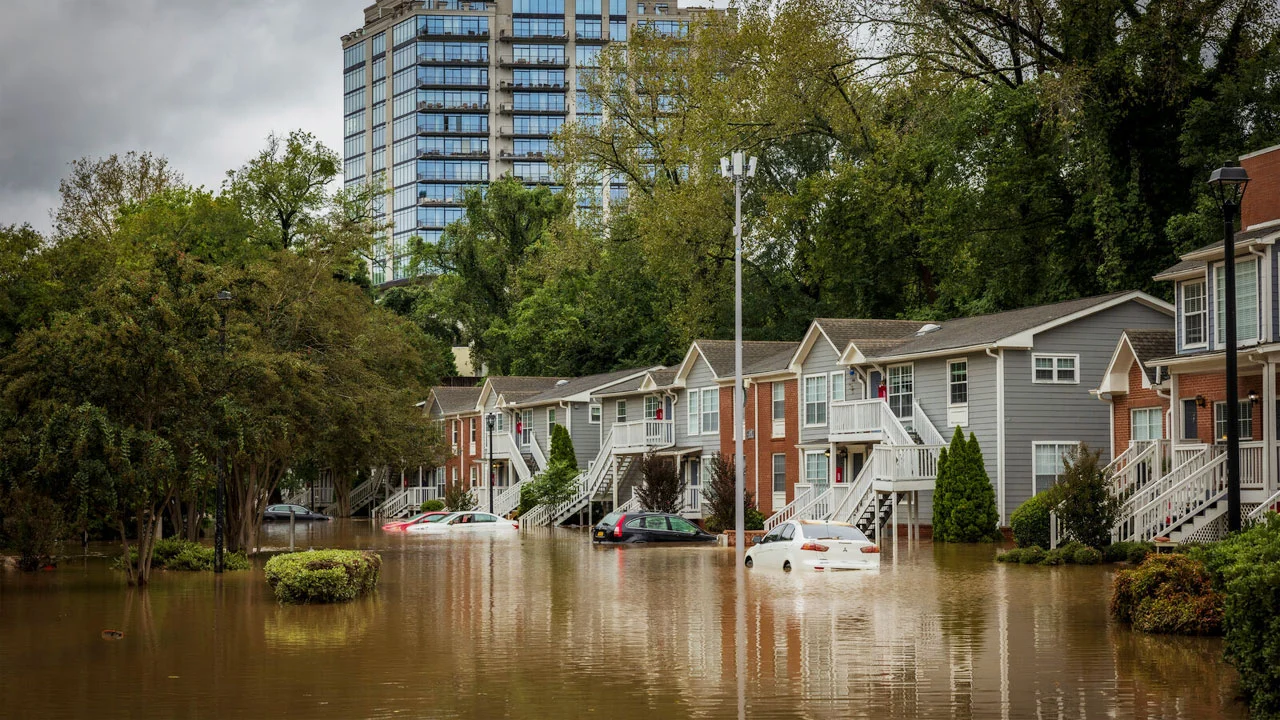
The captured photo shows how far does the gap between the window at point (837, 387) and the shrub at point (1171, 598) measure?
28.3 meters

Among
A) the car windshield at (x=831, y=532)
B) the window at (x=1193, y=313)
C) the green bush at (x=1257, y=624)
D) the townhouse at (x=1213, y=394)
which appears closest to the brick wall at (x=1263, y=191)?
the townhouse at (x=1213, y=394)

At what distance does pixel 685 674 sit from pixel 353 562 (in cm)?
1138

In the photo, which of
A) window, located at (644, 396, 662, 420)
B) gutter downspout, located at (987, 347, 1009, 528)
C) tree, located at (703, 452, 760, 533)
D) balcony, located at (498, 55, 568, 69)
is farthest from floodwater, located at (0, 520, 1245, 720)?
balcony, located at (498, 55, 568, 69)

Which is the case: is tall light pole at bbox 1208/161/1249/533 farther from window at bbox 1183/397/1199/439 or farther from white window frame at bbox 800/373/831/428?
white window frame at bbox 800/373/831/428

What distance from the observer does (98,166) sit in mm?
→ 72875

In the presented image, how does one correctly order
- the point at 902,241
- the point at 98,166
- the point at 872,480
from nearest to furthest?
the point at 872,480 → the point at 902,241 → the point at 98,166

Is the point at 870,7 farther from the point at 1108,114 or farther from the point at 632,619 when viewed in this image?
the point at 632,619

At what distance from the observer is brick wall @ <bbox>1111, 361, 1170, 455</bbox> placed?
37.0 m

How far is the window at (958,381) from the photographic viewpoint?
1677 inches

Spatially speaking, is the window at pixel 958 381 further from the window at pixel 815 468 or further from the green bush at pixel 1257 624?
the green bush at pixel 1257 624

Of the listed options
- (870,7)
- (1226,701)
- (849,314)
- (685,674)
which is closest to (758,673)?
(685,674)

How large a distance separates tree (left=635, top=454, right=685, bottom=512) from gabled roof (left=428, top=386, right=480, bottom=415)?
28.2 meters

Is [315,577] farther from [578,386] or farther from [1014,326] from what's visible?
[578,386]

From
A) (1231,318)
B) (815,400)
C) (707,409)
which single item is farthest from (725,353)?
(1231,318)
